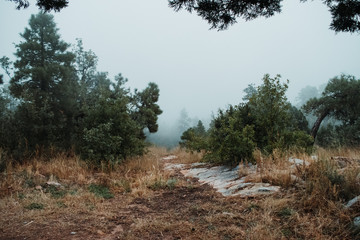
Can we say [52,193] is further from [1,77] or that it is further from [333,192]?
[333,192]

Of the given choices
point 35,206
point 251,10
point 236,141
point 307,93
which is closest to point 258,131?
point 236,141

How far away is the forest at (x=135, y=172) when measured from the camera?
274 centimetres

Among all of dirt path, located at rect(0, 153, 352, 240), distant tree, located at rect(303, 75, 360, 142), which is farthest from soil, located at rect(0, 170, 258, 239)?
distant tree, located at rect(303, 75, 360, 142)

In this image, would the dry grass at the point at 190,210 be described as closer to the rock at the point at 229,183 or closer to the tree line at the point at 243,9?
the rock at the point at 229,183

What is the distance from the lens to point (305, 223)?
2592 mm

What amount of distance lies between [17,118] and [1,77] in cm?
367

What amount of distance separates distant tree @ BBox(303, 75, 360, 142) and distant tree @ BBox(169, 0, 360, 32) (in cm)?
1034

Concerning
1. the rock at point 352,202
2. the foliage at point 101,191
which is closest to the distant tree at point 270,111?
the rock at point 352,202

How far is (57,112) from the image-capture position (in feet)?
27.7

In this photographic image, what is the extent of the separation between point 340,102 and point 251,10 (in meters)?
12.0

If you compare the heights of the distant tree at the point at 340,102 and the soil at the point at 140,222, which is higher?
the distant tree at the point at 340,102

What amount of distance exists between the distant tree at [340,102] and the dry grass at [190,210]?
32.4 feet

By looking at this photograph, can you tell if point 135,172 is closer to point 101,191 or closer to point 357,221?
point 101,191

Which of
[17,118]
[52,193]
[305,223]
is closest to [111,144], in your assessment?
[52,193]
